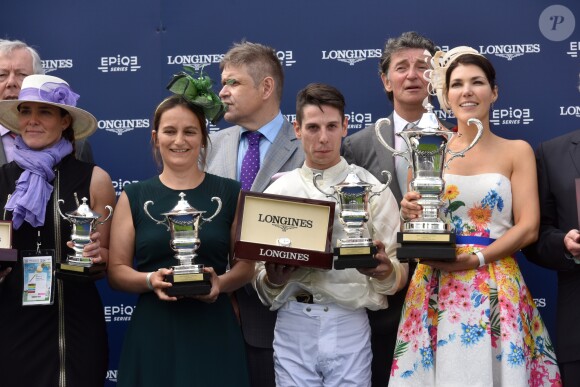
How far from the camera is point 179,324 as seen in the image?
13.5ft

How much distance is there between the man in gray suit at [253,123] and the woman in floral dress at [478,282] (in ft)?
3.01

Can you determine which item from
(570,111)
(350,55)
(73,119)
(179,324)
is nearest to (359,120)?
(350,55)

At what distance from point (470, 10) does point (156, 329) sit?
267 cm

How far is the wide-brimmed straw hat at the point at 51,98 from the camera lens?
4398 millimetres

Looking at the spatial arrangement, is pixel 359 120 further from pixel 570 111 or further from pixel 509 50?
pixel 570 111

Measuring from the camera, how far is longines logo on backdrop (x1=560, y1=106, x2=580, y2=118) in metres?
5.54

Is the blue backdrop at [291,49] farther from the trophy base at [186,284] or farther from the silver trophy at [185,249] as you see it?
the trophy base at [186,284]

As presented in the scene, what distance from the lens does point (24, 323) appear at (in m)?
4.18

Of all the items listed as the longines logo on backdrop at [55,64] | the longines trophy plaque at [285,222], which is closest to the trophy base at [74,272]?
the longines trophy plaque at [285,222]

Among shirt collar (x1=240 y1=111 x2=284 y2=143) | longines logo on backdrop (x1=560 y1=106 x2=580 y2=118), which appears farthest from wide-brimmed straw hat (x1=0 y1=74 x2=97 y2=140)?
longines logo on backdrop (x1=560 y1=106 x2=580 y2=118)

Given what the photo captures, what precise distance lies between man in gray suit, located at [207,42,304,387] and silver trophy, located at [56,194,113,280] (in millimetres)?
847

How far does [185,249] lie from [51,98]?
0.98 meters

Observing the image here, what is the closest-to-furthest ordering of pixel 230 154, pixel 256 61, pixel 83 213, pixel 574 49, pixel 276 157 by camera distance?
pixel 83 213, pixel 276 157, pixel 230 154, pixel 256 61, pixel 574 49

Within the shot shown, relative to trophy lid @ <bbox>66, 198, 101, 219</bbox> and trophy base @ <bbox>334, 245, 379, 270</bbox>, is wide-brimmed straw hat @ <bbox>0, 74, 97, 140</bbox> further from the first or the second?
trophy base @ <bbox>334, 245, 379, 270</bbox>
